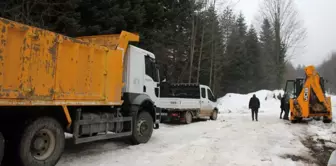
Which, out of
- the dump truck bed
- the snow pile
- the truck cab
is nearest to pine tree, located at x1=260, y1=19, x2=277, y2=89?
the snow pile

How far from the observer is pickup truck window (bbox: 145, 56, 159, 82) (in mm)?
9542

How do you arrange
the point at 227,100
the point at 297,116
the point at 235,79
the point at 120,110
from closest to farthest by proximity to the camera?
the point at 120,110 → the point at 297,116 → the point at 227,100 → the point at 235,79

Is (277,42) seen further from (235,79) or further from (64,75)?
(64,75)

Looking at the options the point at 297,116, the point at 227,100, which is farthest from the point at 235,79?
the point at 297,116

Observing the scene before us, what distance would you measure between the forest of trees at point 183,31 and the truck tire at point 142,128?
1.86 meters

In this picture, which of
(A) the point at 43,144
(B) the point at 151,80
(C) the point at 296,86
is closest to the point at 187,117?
(B) the point at 151,80

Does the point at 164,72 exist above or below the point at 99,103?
above

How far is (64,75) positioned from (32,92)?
90 cm

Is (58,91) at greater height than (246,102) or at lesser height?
greater

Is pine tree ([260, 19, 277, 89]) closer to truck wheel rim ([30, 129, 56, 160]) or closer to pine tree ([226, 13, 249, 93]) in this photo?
pine tree ([226, 13, 249, 93])

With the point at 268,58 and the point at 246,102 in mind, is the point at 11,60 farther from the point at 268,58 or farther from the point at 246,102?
the point at 268,58

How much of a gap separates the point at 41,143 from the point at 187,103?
1034cm

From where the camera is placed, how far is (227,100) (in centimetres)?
3578

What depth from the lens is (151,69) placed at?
9.79 m
